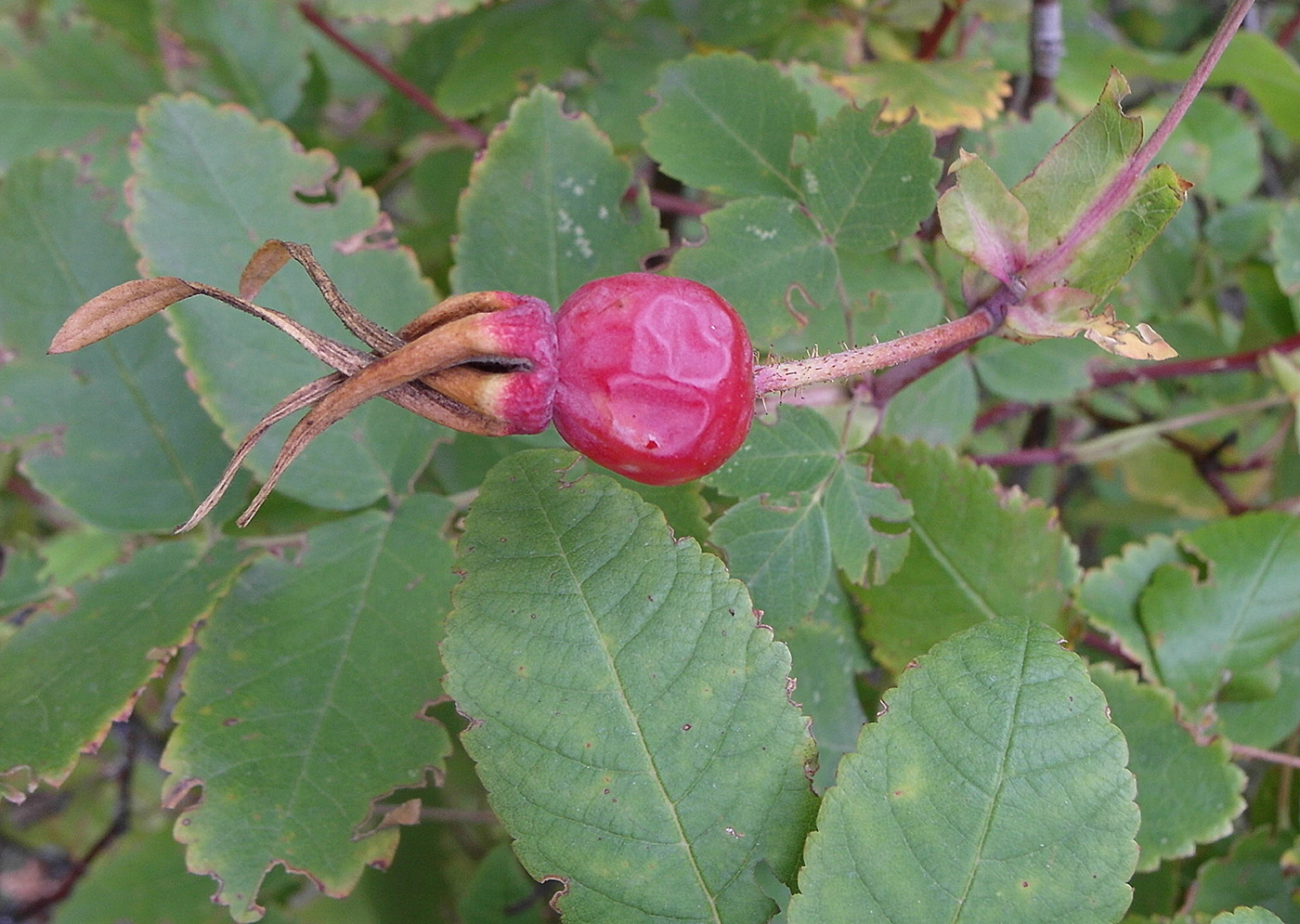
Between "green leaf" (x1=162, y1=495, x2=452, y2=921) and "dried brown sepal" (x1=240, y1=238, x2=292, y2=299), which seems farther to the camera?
"green leaf" (x1=162, y1=495, x2=452, y2=921)

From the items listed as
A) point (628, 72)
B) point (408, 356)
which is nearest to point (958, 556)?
point (408, 356)

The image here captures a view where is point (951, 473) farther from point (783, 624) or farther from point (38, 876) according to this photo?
point (38, 876)

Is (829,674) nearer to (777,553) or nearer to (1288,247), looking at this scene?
(777,553)

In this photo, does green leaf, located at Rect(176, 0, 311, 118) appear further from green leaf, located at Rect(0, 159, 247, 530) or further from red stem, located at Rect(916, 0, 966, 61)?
red stem, located at Rect(916, 0, 966, 61)

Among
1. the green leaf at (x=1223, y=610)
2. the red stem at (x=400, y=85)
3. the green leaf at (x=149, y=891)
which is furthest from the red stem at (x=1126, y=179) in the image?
the green leaf at (x=149, y=891)

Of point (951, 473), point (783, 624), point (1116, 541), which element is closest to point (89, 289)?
point (783, 624)

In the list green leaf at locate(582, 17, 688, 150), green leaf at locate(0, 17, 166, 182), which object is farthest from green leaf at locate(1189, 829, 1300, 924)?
green leaf at locate(0, 17, 166, 182)
